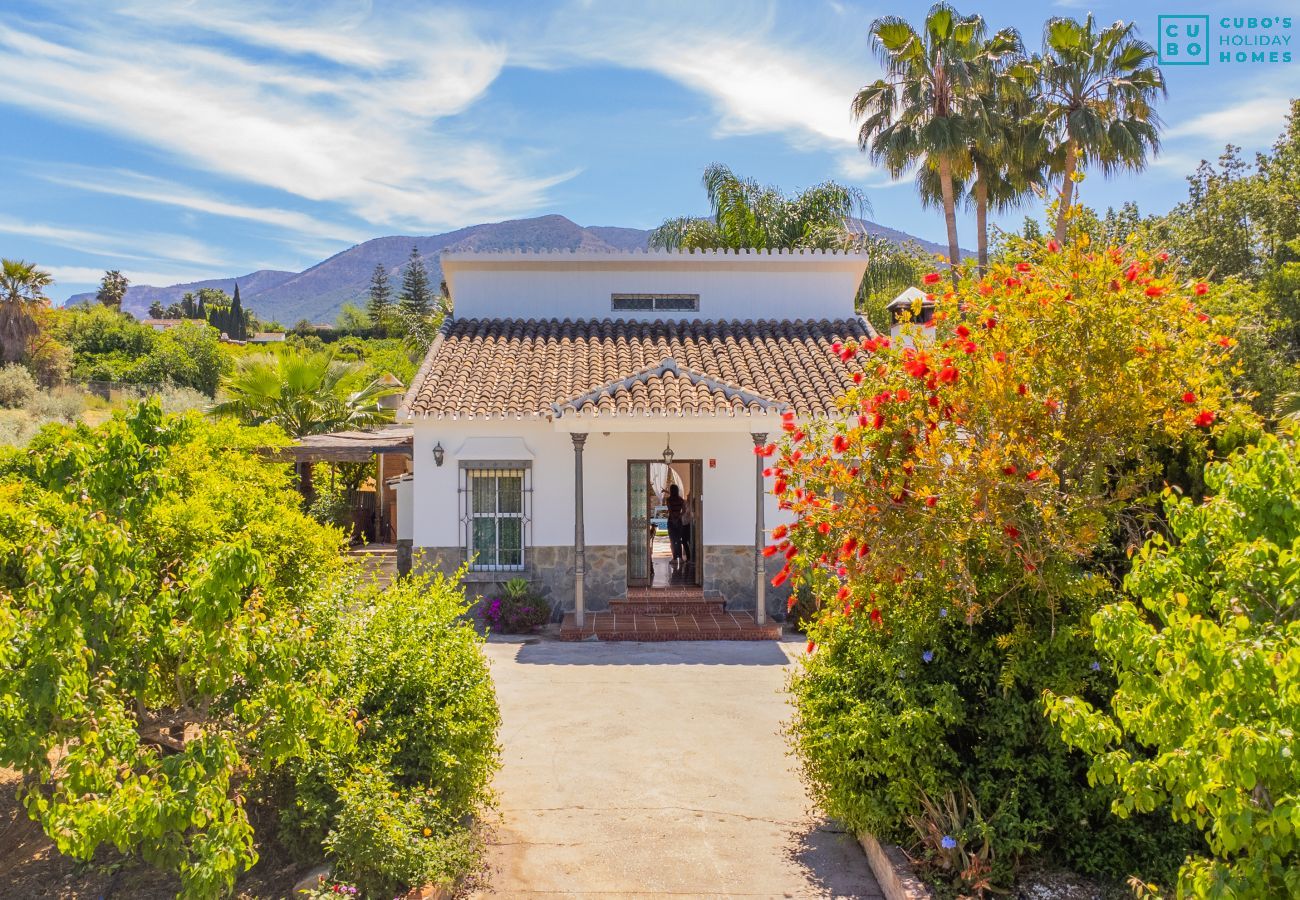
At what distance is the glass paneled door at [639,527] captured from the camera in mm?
14812

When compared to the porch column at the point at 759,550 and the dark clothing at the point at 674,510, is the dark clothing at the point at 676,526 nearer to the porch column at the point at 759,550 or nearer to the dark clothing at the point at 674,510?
the dark clothing at the point at 674,510

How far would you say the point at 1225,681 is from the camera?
2.84 meters

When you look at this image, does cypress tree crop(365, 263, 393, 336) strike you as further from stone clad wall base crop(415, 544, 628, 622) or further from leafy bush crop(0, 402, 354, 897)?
leafy bush crop(0, 402, 354, 897)

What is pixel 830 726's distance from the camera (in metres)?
5.71

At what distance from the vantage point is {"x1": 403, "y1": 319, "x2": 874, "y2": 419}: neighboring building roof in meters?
13.4

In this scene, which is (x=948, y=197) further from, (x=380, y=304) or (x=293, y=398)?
(x=380, y=304)

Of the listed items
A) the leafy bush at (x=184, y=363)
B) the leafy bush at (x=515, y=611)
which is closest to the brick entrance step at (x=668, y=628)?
the leafy bush at (x=515, y=611)

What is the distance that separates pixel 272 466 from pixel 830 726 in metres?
6.34

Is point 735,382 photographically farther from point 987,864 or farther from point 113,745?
point 113,745

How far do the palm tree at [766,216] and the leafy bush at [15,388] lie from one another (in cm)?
2953

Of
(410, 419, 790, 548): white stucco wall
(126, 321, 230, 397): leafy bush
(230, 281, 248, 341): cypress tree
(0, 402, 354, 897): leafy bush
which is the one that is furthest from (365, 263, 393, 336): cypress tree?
(0, 402, 354, 897): leafy bush

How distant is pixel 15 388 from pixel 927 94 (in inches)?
1511

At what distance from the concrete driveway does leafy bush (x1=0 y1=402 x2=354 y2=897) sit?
1.85m

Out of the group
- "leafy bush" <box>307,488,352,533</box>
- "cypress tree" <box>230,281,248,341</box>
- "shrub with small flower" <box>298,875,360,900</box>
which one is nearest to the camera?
"shrub with small flower" <box>298,875,360,900</box>
